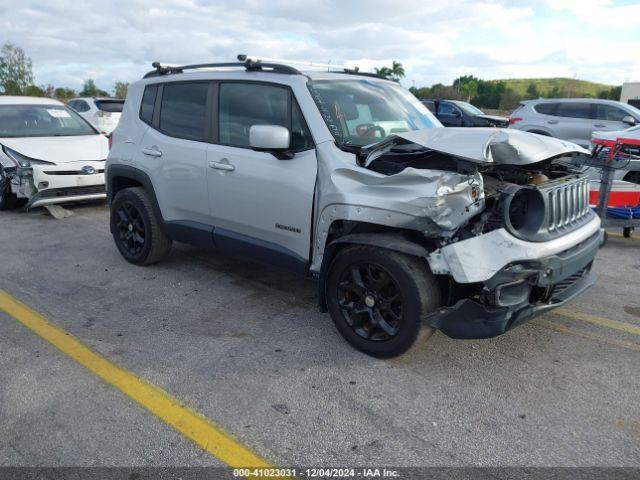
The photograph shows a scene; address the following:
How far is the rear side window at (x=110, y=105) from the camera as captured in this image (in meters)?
14.0

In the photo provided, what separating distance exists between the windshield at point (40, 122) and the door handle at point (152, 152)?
431 cm

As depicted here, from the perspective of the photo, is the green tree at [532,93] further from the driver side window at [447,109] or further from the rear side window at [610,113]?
the rear side window at [610,113]

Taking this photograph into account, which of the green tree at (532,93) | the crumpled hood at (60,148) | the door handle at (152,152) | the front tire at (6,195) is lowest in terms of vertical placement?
the front tire at (6,195)

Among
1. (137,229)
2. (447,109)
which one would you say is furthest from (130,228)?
(447,109)

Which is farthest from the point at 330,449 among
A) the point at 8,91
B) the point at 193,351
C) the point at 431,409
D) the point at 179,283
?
the point at 8,91

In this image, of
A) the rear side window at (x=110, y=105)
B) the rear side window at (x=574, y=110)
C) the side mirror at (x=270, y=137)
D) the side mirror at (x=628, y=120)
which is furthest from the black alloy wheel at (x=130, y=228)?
the side mirror at (x=628, y=120)

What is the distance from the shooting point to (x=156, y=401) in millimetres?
3125

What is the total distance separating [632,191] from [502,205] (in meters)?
3.90

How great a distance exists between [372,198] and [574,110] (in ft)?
43.6

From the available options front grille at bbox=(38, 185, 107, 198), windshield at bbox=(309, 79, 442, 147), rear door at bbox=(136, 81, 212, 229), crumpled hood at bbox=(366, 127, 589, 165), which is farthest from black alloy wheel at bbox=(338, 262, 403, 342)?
front grille at bbox=(38, 185, 107, 198)

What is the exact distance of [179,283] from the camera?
5.07 metres

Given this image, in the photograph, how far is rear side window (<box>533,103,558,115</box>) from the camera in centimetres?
1490

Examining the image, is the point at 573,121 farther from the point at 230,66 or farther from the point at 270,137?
the point at 270,137

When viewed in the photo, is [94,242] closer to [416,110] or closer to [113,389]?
[113,389]
